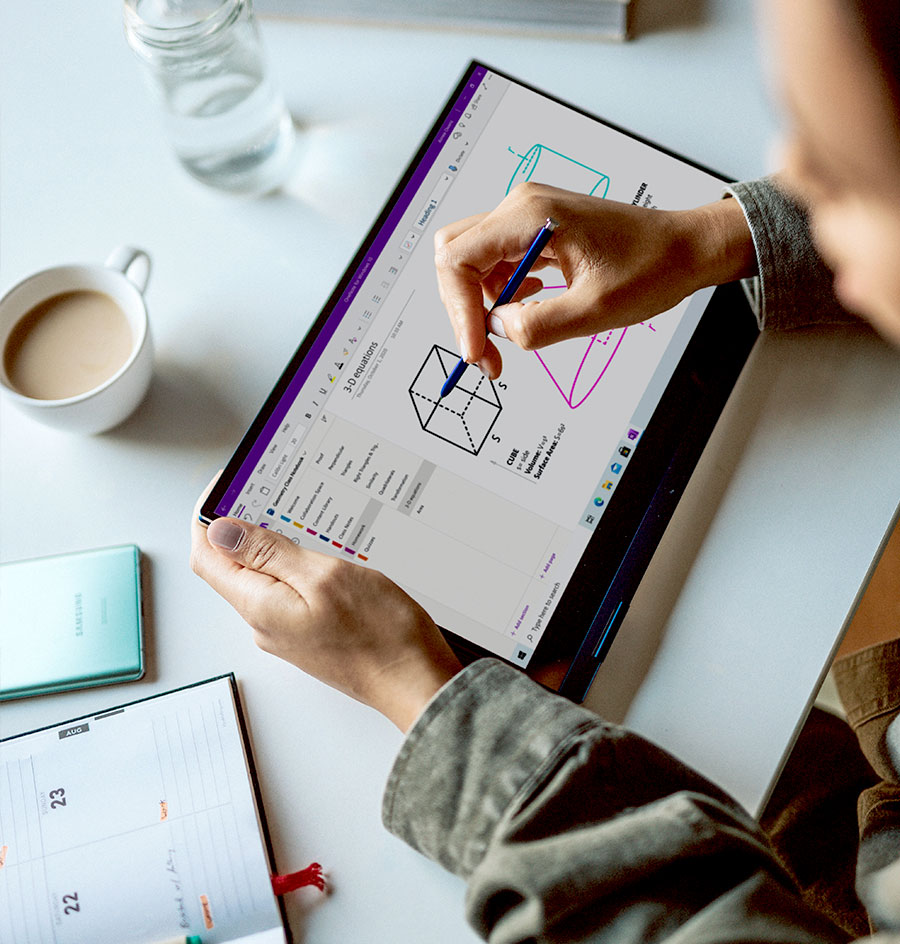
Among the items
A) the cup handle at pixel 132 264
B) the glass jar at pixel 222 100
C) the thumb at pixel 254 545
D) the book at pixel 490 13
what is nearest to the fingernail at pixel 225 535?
the thumb at pixel 254 545

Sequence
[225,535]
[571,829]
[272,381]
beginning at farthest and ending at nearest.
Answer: [272,381]
[225,535]
[571,829]

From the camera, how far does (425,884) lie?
1.96 feet

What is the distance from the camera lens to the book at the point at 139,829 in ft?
1.89

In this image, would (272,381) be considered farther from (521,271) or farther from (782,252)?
(782,252)

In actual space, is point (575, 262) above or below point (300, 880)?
above

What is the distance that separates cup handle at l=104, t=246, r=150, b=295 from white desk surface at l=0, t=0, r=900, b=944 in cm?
3

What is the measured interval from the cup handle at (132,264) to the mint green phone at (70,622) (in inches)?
8.6

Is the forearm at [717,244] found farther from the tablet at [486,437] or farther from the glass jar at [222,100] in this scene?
the glass jar at [222,100]

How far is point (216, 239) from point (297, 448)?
256 mm

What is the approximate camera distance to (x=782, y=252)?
684mm

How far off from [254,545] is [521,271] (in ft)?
0.87

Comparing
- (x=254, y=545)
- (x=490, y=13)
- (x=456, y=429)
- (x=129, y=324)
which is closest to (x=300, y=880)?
(x=254, y=545)

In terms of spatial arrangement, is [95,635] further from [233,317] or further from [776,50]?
[776,50]

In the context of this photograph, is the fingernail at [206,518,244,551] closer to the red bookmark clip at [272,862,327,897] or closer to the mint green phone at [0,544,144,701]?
the mint green phone at [0,544,144,701]
